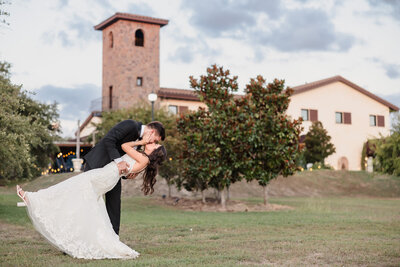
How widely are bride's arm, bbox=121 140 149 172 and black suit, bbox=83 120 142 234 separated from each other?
3.9 inches

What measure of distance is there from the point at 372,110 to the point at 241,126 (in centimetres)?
3697

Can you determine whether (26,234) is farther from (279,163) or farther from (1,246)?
(279,163)

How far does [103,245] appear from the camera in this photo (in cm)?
707

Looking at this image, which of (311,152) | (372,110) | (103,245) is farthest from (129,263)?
(372,110)

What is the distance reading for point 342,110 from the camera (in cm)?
4909

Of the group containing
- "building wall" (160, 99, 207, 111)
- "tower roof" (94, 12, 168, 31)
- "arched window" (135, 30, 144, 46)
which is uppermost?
"tower roof" (94, 12, 168, 31)

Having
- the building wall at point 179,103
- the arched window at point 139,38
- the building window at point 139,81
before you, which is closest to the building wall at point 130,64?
the building window at point 139,81

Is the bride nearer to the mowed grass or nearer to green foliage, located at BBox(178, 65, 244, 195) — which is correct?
the mowed grass

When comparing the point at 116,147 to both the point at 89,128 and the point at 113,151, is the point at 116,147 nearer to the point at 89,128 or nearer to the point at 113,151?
the point at 113,151

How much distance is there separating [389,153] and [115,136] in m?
12.3

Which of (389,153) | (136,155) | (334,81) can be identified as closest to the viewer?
(136,155)

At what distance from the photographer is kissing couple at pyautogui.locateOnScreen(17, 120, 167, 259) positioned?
709 cm

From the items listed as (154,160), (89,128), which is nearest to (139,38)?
(89,128)

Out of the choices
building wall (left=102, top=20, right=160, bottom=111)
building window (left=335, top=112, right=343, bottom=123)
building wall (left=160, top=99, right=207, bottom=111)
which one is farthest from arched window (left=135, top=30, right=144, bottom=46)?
building window (left=335, top=112, right=343, bottom=123)
